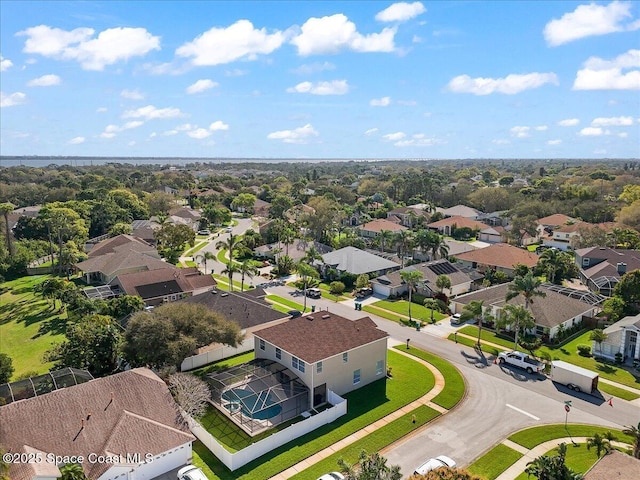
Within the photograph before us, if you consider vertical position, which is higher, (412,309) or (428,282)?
(428,282)

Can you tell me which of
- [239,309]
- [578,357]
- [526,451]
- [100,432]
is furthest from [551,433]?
[239,309]

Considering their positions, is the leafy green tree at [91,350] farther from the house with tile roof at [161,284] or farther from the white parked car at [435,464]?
the white parked car at [435,464]

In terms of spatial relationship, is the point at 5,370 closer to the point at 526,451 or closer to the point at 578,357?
the point at 526,451

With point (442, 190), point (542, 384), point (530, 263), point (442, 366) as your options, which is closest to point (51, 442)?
point (442, 366)

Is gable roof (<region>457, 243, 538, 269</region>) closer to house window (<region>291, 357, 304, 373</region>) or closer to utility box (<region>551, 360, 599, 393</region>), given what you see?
utility box (<region>551, 360, 599, 393</region>)

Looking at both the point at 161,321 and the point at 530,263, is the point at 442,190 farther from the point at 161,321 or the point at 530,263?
the point at 161,321
